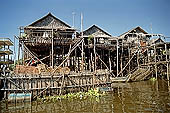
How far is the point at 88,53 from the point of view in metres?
27.8

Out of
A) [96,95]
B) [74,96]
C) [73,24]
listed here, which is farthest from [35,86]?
[73,24]

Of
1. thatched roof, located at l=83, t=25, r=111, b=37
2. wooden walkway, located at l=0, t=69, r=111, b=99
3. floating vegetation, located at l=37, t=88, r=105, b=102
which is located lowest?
floating vegetation, located at l=37, t=88, r=105, b=102

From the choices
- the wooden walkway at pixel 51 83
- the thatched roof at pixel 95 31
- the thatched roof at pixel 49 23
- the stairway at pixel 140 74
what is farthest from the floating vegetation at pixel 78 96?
the thatched roof at pixel 95 31

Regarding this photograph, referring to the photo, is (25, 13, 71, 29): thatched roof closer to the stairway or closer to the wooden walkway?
the wooden walkway

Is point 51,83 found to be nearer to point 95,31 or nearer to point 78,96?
point 78,96

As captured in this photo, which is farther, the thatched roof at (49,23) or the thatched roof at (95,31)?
the thatched roof at (95,31)

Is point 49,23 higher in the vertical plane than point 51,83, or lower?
higher

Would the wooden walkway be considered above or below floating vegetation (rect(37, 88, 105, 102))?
above

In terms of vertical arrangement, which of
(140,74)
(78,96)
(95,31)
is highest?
(95,31)

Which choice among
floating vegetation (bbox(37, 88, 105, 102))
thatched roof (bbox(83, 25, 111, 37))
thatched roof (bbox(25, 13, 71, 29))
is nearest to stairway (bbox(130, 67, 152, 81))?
thatched roof (bbox(83, 25, 111, 37))

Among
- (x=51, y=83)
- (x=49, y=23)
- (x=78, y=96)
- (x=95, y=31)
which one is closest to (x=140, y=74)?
(x=95, y=31)

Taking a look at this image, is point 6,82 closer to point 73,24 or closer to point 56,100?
point 56,100

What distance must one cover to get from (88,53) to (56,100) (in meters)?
15.1

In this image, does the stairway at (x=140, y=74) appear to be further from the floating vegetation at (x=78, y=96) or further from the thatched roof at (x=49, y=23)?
the thatched roof at (x=49, y=23)
